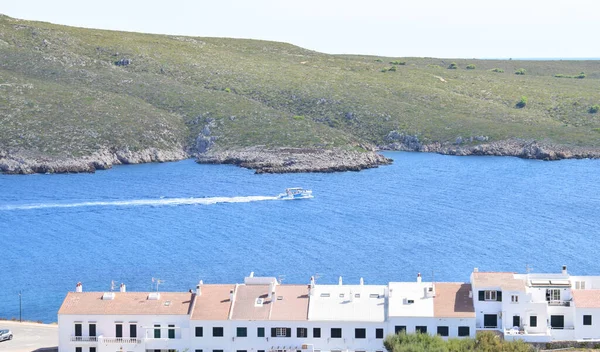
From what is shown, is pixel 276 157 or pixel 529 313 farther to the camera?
pixel 276 157

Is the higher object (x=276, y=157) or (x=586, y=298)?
(x=586, y=298)

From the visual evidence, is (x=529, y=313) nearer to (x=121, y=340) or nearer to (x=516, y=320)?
(x=516, y=320)

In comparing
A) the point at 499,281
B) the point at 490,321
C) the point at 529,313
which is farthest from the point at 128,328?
the point at 529,313

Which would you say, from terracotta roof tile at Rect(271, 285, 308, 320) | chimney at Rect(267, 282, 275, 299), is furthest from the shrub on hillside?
chimney at Rect(267, 282, 275, 299)

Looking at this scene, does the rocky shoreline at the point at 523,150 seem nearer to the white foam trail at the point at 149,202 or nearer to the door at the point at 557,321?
the white foam trail at the point at 149,202

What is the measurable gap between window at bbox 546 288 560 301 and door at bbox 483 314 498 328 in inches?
155

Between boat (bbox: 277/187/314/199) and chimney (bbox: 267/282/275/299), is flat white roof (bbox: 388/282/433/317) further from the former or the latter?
boat (bbox: 277/187/314/199)

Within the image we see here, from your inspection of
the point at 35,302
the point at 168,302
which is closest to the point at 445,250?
the point at 35,302

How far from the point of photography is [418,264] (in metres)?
116

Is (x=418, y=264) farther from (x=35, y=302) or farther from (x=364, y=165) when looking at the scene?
(x=364, y=165)

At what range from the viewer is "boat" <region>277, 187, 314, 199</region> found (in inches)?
6014

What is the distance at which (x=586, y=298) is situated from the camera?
77.2 meters

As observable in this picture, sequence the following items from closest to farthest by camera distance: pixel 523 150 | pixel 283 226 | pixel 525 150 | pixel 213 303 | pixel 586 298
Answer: pixel 586 298
pixel 213 303
pixel 283 226
pixel 525 150
pixel 523 150

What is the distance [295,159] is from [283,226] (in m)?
51.1
